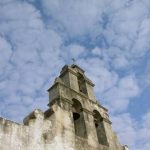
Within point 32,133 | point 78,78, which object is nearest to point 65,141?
point 32,133

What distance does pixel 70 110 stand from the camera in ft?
33.7

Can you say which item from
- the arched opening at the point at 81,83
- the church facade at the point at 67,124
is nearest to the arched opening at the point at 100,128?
the church facade at the point at 67,124

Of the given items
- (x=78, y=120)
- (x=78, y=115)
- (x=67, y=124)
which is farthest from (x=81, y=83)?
(x=67, y=124)

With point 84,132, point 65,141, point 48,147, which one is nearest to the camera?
point 48,147

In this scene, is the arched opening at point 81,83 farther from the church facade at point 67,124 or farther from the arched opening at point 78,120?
the arched opening at point 78,120

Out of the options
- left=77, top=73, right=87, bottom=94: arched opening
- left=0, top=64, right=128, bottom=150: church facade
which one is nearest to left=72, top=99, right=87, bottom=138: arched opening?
left=0, top=64, right=128, bottom=150: church facade

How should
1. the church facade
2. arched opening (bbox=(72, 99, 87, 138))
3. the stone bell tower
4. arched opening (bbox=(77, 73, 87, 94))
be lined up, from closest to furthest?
the church facade < the stone bell tower < arched opening (bbox=(72, 99, 87, 138)) < arched opening (bbox=(77, 73, 87, 94))

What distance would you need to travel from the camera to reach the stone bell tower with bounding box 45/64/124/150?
30.7 ft

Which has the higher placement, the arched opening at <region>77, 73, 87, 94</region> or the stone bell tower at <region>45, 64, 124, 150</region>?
the arched opening at <region>77, 73, 87, 94</region>

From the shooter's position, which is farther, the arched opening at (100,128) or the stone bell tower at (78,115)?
the arched opening at (100,128)

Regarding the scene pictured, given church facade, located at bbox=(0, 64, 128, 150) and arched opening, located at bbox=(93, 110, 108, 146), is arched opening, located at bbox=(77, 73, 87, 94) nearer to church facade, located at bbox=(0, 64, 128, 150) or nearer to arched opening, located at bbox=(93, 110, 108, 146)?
church facade, located at bbox=(0, 64, 128, 150)

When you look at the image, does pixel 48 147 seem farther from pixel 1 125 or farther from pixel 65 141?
pixel 1 125

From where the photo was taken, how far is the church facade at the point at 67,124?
25.6 ft

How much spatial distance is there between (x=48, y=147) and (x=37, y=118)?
0.94 metres
